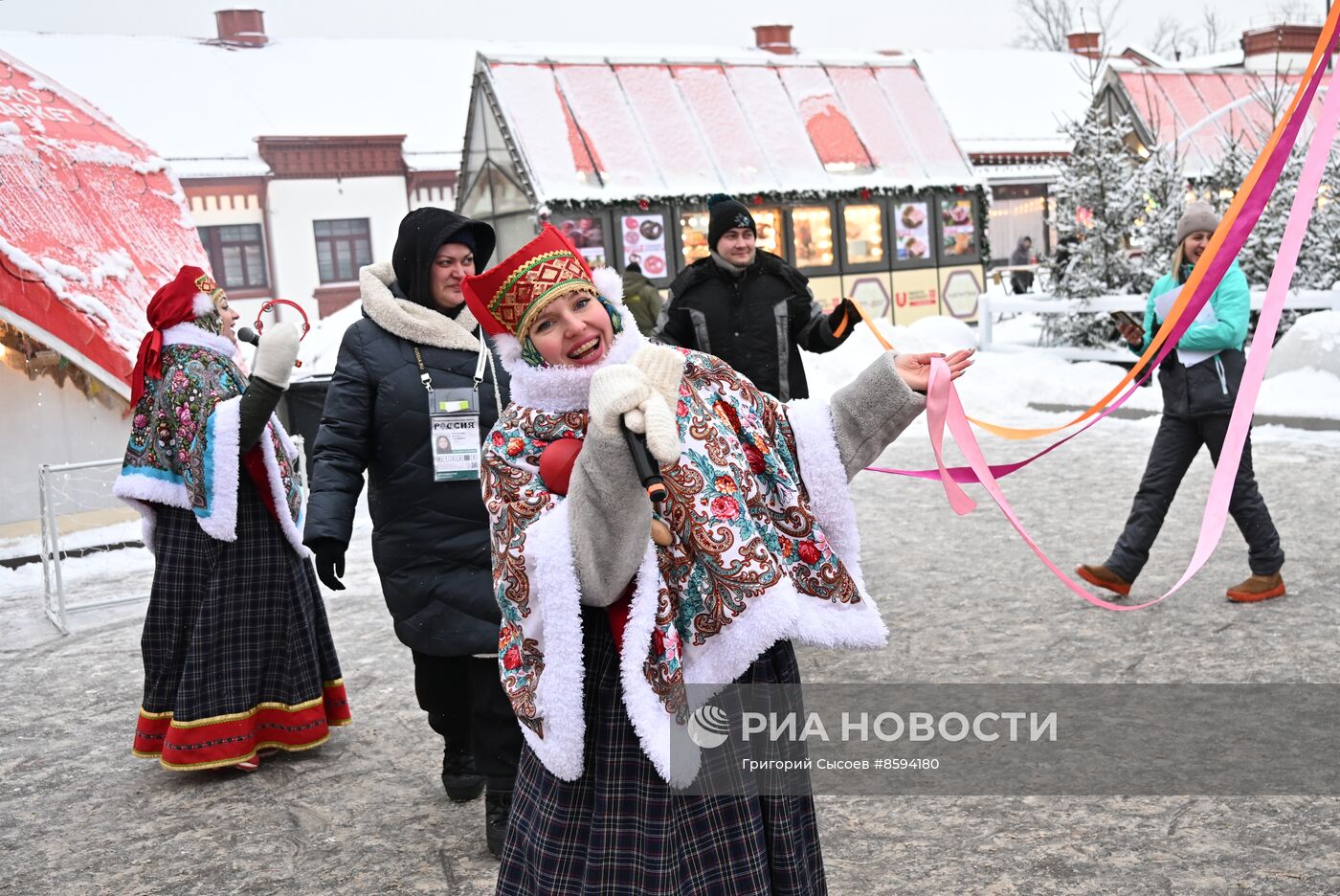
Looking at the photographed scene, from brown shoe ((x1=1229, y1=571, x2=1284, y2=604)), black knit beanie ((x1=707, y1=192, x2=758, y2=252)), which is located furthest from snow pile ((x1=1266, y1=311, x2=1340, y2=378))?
black knit beanie ((x1=707, y1=192, x2=758, y2=252))

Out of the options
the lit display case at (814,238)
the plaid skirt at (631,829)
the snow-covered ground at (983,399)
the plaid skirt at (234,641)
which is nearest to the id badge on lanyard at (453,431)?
the plaid skirt at (234,641)

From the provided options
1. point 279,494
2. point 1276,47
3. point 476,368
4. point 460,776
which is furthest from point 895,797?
point 1276,47

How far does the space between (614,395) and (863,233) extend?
19184mm

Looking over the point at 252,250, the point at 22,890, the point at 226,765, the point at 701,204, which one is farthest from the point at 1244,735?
the point at 252,250

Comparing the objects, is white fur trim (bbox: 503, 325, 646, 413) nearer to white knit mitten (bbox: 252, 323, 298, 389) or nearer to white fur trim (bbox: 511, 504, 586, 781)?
white fur trim (bbox: 511, 504, 586, 781)

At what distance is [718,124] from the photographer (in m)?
20.1

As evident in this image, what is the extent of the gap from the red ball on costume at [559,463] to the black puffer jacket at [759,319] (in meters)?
3.60

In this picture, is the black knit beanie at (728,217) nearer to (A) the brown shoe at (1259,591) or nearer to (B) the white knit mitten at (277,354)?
(B) the white knit mitten at (277,354)

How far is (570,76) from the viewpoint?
19.5 metres

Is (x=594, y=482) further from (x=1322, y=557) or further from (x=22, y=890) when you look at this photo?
(x=1322, y=557)

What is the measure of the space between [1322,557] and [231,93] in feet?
101

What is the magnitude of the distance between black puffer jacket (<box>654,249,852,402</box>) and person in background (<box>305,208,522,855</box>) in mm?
2100

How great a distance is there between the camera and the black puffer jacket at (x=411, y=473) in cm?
388

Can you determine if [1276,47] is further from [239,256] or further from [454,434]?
[454,434]
